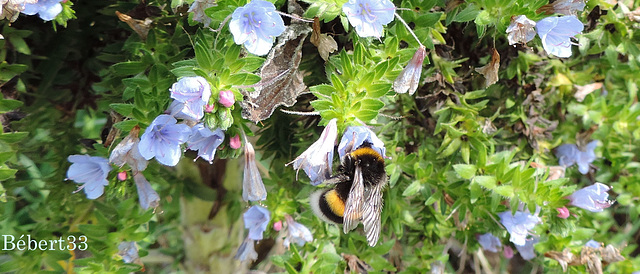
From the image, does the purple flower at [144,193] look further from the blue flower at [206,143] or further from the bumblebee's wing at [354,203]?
the bumblebee's wing at [354,203]

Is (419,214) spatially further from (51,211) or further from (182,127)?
(51,211)

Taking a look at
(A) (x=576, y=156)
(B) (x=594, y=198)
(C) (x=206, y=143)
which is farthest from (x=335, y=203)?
(A) (x=576, y=156)

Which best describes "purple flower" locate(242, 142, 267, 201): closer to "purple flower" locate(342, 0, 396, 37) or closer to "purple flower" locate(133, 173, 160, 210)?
"purple flower" locate(133, 173, 160, 210)

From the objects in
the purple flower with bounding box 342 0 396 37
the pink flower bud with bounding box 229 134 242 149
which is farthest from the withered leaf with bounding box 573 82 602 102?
the pink flower bud with bounding box 229 134 242 149

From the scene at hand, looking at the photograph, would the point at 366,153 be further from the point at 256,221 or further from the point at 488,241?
the point at 488,241

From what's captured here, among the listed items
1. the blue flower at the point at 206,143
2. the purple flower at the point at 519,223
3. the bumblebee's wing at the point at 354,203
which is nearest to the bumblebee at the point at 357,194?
the bumblebee's wing at the point at 354,203

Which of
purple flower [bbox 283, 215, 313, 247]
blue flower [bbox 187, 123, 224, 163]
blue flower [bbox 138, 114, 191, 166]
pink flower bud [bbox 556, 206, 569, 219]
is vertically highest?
blue flower [bbox 138, 114, 191, 166]
